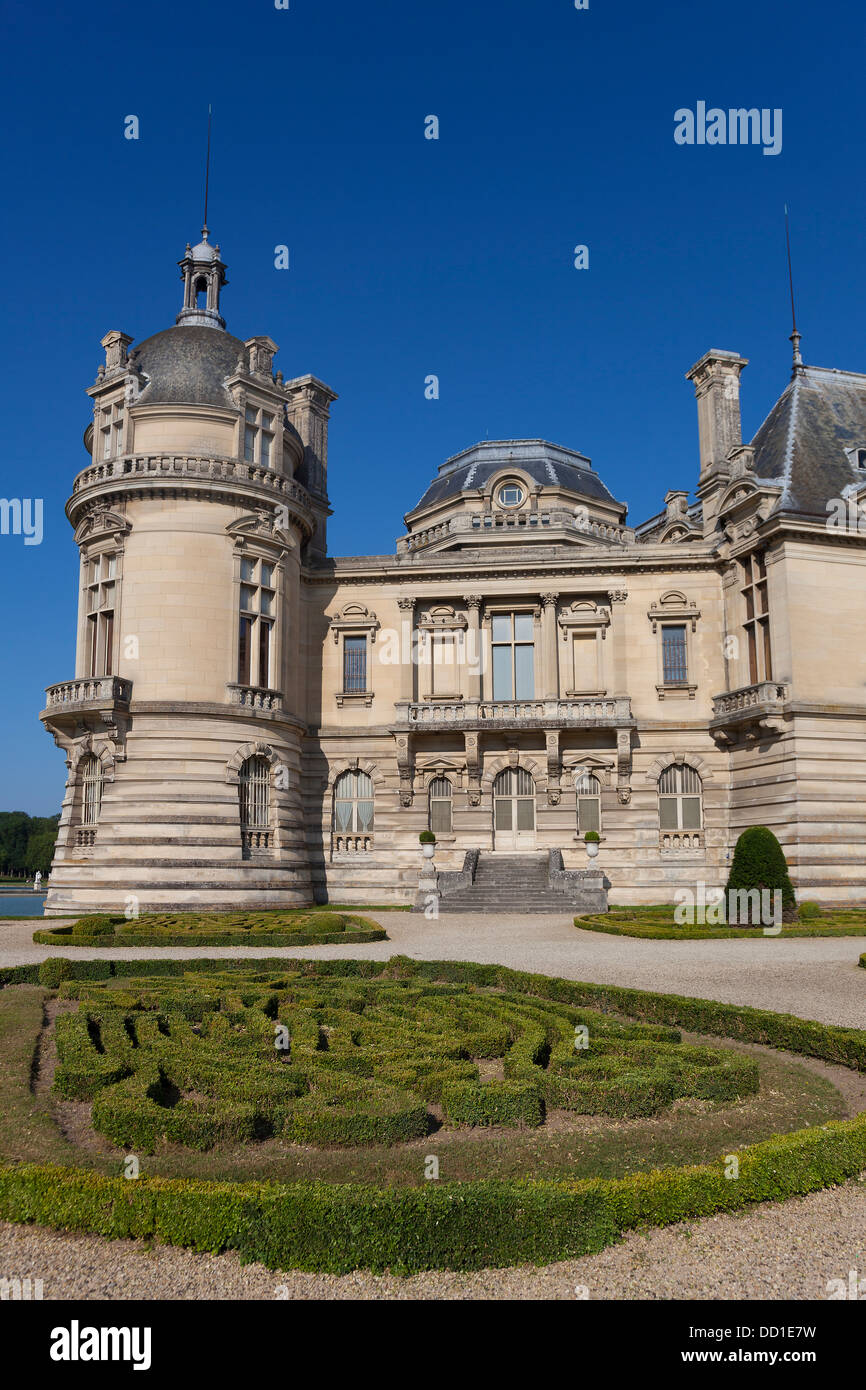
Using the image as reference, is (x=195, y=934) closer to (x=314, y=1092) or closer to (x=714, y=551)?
(x=314, y=1092)

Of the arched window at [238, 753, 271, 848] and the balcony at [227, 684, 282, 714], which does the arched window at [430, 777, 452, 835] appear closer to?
the arched window at [238, 753, 271, 848]

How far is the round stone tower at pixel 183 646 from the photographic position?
3186 centimetres

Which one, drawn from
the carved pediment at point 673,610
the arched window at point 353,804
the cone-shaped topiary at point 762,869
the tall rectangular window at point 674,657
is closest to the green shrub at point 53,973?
the cone-shaped topiary at point 762,869

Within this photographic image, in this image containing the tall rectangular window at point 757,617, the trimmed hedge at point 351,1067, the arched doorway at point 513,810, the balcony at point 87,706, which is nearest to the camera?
the trimmed hedge at point 351,1067

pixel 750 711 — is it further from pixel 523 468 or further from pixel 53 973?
pixel 53 973

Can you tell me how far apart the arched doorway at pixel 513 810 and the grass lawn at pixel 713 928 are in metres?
10.4

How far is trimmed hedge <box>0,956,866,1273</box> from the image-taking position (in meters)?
5.99

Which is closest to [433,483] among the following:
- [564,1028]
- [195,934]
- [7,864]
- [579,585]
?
[579,585]

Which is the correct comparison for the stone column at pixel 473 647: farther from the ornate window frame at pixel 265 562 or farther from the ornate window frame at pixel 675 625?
the ornate window frame at pixel 265 562

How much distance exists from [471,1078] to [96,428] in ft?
106

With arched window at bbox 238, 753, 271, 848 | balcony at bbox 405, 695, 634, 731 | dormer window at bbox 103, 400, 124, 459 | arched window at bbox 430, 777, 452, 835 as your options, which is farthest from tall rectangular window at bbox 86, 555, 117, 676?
arched window at bbox 430, 777, 452, 835

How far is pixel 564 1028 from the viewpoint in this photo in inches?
452

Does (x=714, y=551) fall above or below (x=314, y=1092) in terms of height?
above

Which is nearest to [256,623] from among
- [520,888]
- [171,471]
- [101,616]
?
[101,616]
